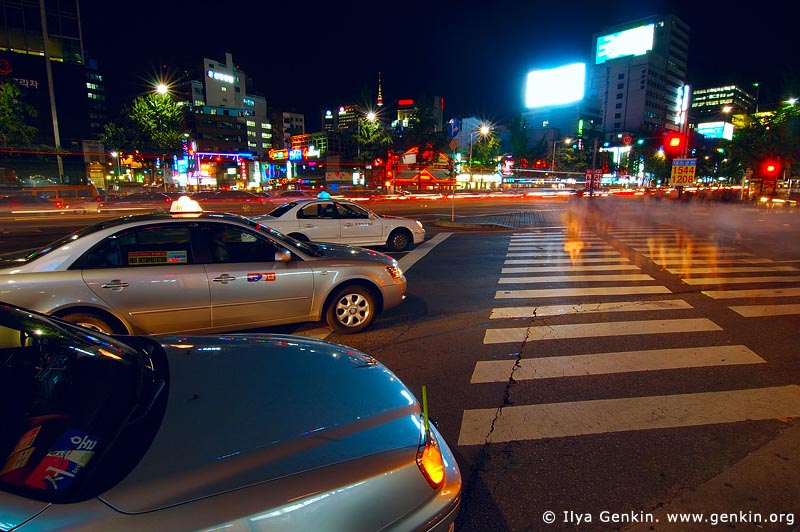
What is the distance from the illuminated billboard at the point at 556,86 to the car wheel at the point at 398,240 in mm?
81573

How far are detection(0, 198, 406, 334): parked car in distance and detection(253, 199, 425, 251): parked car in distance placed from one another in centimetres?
604

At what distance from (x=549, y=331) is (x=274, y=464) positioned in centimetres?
497

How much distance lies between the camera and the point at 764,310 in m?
6.93

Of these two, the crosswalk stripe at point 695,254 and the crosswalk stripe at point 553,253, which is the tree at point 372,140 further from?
the crosswalk stripe at point 695,254

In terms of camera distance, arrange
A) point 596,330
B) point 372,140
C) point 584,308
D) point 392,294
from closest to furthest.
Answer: point 596,330
point 392,294
point 584,308
point 372,140

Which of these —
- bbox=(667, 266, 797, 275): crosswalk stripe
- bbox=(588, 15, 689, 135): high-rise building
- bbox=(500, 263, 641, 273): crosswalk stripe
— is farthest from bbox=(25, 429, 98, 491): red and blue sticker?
Result: bbox=(588, 15, 689, 135): high-rise building

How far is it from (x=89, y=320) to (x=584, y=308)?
651 centimetres

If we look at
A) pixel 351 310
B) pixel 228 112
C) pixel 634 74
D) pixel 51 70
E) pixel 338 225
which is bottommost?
pixel 351 310

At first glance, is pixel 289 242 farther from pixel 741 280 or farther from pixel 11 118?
pixel 11 118

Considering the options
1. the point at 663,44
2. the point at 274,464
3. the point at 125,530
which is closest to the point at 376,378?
the point at 274,464

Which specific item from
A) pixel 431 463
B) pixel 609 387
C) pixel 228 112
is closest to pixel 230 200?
pixel 609 387

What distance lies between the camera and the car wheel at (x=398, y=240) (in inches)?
502

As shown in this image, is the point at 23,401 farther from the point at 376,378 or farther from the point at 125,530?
the point at 376,378

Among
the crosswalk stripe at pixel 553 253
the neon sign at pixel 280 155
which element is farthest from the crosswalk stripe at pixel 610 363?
the neon sign at pixel 280 155
